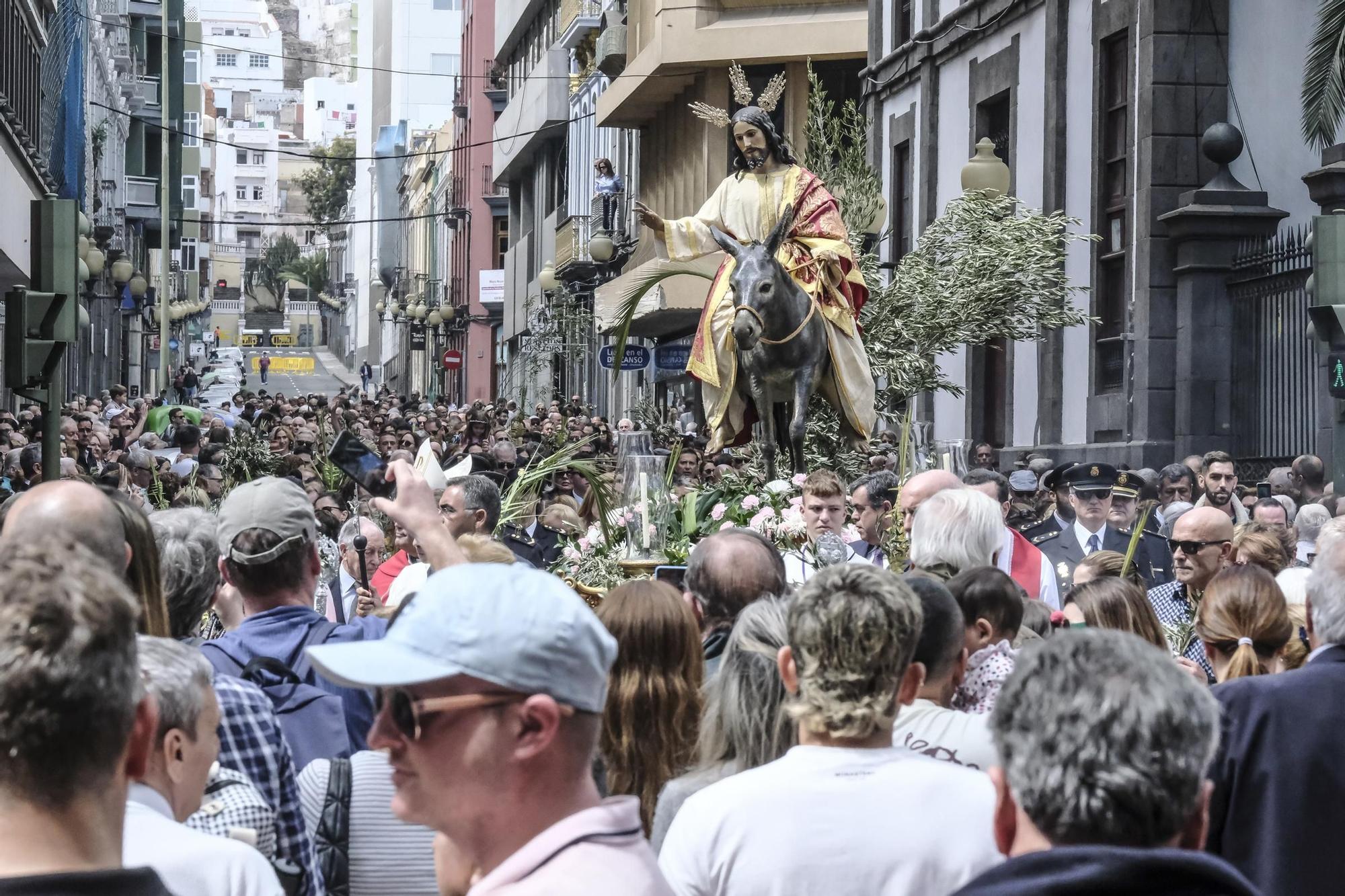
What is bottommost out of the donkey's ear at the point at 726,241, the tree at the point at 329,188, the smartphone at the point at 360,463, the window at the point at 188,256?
the smartphone at the point at 360,463

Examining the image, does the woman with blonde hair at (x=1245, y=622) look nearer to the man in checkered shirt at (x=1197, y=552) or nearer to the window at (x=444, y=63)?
the man in checkered shirt at (x=1197, y=552)

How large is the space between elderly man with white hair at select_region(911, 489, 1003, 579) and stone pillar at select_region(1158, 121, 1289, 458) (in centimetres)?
1260

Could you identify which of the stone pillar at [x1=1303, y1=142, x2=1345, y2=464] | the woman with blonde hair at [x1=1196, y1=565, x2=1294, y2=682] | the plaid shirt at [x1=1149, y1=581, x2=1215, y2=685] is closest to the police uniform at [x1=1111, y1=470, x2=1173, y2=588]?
the plaid shirt at [x1=1149, y1=581, x2=1215, y2=685]

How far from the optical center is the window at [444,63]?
106 metres

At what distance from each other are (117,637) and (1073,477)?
30.2 ft

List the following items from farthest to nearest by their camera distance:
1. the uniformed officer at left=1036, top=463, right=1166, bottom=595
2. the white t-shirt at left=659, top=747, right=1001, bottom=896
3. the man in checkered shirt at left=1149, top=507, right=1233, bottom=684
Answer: the uniformed officer at left=1036, top=463, right=1166, bottom=595
the man in checkered shirt at left=1149, top=507, right=1233, bottom=684
the white t-shirt at left=659, top=747, right=1001, bottom=896

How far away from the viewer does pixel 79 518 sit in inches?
168

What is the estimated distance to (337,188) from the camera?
14325 cm

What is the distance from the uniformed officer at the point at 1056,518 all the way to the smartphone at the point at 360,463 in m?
5.74

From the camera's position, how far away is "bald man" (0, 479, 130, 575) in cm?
417

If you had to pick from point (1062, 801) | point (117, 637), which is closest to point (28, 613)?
point (117, 637)

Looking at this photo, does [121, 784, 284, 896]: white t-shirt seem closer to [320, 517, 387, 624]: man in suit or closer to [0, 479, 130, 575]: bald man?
[0, 479, 130, 575]: bald man

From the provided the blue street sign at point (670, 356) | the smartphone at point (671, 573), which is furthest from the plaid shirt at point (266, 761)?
the blue street sign at point (670, 356)

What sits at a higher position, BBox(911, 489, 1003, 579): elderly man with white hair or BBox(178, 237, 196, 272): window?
BBox(178, 237, 196, 272): window
